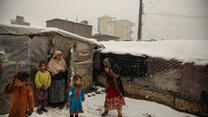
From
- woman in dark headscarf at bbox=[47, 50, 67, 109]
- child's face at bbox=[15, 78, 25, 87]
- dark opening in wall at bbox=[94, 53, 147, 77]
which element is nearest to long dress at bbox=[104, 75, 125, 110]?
woman in dark headscarf at bbox=[47, 50, 67, 109]

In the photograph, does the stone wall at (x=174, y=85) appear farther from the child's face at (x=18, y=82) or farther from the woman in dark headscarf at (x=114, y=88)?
the child's face at (x=18, y=82)

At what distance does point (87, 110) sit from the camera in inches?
177

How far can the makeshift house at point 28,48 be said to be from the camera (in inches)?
146

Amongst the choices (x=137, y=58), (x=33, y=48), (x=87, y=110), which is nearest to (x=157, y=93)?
(x=137, y=58)

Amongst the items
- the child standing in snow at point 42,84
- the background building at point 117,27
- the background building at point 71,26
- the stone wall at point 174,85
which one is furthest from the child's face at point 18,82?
the background building at point 117,27

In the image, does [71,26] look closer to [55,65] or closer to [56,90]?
[55,65]

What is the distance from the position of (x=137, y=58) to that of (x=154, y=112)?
8.31ft

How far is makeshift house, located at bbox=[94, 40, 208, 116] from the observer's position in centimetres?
436

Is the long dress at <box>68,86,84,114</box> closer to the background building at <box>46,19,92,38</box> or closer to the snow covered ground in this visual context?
the snow covered ground

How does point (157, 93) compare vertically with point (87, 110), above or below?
above

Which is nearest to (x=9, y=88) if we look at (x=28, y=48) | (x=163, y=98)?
(x=28, y=48)

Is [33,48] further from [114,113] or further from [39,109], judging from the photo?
[114,113]

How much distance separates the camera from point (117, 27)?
41125 mm

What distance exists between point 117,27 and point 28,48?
1539 inches
